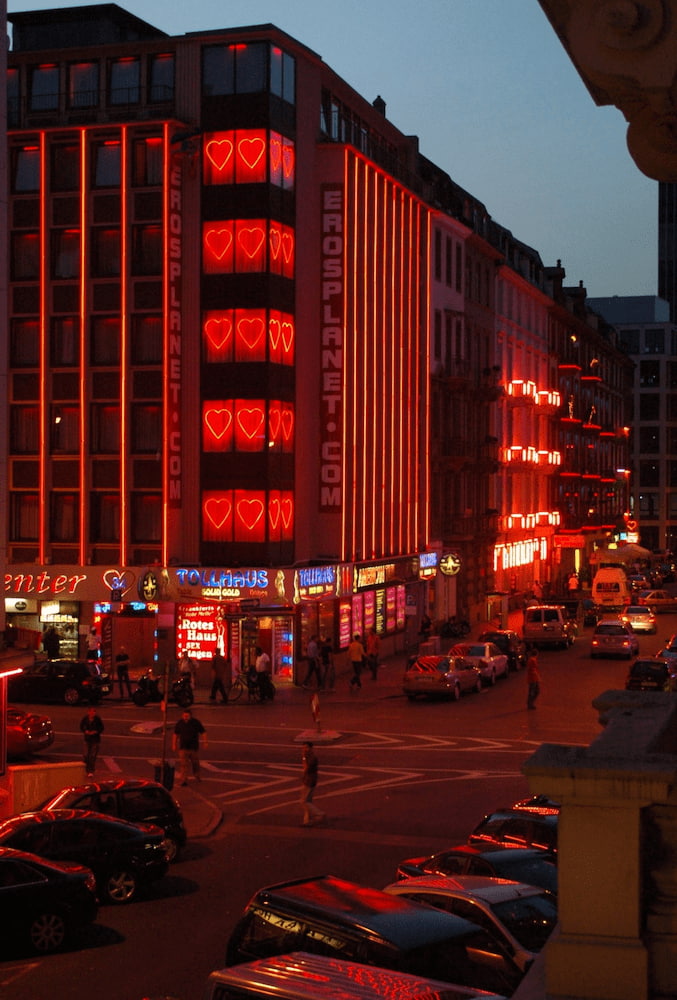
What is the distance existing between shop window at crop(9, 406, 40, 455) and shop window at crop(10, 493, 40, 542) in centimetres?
164

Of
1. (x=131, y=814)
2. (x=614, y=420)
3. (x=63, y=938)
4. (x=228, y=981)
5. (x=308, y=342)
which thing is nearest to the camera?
(x=228, y=981)

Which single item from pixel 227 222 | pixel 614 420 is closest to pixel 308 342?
pixel 227 222

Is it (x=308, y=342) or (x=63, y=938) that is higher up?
(x=308, y=342)

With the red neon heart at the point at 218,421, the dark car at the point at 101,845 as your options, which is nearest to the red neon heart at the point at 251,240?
the red neon heart at the point at 218,421

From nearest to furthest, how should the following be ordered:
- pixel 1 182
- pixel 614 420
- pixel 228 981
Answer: pixel 228 981, pixel 1 182, pixel 614 420

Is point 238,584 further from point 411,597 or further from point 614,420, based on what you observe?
point 614,420

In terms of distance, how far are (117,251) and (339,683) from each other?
1675cm

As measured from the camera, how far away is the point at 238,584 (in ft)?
142

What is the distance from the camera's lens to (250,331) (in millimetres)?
44188

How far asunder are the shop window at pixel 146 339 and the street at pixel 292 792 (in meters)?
11.7

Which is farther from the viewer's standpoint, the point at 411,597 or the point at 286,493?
the point at 411,597

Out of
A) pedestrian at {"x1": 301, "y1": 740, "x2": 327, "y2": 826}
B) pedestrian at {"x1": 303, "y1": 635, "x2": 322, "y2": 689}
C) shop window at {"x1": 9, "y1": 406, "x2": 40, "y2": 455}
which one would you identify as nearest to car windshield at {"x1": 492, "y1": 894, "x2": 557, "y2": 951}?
pedestrian at {"x1": 301, "y1": 740, "x2": 327, "y2": 826}

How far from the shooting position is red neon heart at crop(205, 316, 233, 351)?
4425cm

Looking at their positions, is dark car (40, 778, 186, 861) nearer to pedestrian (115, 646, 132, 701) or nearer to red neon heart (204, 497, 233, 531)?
pedestrian (115, 646, 132, 701)
